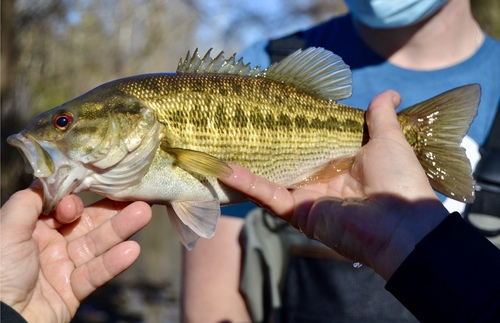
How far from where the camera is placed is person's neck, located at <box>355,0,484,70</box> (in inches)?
119

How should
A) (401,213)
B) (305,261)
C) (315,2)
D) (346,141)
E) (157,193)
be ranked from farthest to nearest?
(315,2), (305,261), (346,141), (157,193), (401,213)

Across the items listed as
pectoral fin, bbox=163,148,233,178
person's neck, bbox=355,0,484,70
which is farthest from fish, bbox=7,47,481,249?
person's neck, bbox=355,0,484,70

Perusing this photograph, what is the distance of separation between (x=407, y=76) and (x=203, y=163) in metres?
1.38

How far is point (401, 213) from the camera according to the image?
196 cm

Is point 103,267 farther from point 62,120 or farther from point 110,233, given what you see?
point 62,120

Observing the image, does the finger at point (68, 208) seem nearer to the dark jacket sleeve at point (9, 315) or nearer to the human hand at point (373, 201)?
the dark jacket sleeve at point (9, 315)

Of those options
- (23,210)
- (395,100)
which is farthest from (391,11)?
(23,210)

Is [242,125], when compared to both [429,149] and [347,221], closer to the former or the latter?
[347,221]

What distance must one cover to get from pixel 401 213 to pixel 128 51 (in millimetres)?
22301

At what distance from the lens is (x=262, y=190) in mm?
2104

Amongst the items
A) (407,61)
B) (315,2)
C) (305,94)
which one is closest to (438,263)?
(305,94)

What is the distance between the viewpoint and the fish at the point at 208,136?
2045mm

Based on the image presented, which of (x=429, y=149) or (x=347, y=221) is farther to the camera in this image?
(x=429, y=149)

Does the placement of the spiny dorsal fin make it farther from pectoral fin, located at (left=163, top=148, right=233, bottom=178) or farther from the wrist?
the wrist
